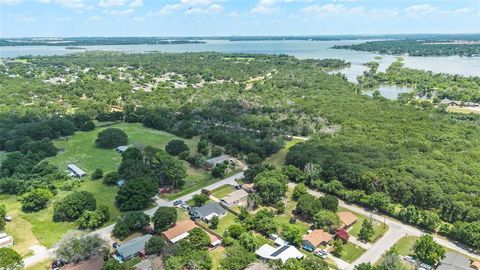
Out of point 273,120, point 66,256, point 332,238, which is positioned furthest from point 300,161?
point 66,256

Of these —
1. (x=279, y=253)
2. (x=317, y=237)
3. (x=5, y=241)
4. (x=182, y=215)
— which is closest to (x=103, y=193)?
(x=182, y=215)

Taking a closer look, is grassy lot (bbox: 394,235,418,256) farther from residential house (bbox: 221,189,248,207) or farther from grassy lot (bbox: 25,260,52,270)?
grassy lot (bbox: 25,260,52,270)

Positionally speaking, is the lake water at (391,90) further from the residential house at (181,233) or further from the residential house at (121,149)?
the residential house at (181,233)

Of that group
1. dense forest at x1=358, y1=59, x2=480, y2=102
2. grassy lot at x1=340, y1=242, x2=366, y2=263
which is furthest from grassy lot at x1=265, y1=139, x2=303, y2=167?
dense forest at x1=358, y1=59, x2=480, y2=102

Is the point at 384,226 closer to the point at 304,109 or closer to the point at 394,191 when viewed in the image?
the point at 394,191

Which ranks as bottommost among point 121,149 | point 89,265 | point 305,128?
point 121,149

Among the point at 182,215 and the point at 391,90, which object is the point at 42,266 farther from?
the point at 391,90
